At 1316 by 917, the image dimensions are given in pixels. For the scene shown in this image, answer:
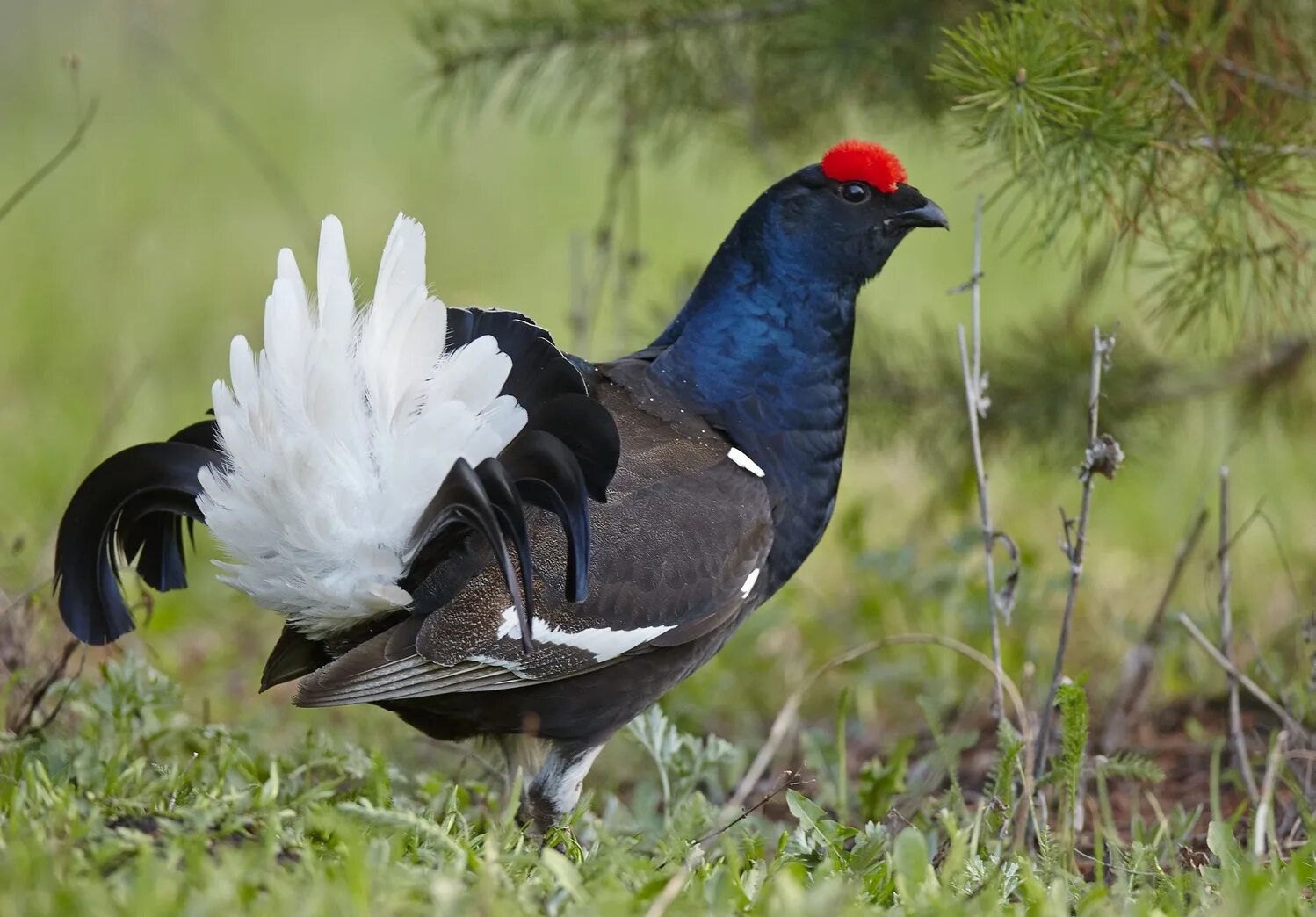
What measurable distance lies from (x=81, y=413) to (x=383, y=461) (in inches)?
147

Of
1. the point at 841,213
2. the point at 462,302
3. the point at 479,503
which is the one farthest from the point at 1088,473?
the point at 462,302

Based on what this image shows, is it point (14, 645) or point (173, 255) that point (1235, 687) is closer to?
point (14, 645)

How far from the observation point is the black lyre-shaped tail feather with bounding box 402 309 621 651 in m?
2.53

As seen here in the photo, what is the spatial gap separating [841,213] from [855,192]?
59mm

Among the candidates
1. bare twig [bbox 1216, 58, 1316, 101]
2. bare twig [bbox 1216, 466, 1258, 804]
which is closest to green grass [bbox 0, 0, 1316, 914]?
bare twig [bbox 1216, 466, 1258, 804]

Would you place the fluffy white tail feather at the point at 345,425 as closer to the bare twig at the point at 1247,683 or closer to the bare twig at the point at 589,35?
the bare twig at the point at 589,35

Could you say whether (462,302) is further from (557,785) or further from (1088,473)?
(1088,473)

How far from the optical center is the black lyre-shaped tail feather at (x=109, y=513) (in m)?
2.78

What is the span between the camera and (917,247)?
311 inches

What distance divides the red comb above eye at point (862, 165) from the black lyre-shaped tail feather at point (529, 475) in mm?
829

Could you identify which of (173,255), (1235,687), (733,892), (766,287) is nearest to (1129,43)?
(766,287)

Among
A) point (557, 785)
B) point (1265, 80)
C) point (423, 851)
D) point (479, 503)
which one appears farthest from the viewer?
point (1265, 80)

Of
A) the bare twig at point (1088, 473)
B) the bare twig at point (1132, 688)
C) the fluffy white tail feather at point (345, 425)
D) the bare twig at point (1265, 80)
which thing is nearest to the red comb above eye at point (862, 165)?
the bare twig at point (1088, 473)

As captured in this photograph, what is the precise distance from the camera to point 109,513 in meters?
2.79
